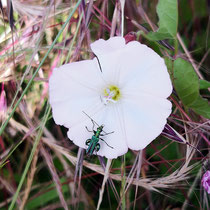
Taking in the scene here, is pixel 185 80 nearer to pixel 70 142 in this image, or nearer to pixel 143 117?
pixel 143 117

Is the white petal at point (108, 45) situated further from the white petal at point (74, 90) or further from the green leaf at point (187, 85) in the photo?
the green leaf at point (187, 85)

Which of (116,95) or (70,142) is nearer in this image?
(116,95)

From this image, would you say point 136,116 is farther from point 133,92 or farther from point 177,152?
point 177,152

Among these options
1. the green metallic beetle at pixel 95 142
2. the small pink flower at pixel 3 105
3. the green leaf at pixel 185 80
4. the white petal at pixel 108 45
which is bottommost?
the small pink flower at pixel 3 105

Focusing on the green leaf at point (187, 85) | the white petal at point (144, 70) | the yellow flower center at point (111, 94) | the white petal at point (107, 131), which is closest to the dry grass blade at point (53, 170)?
the white petal at point (107, 131)

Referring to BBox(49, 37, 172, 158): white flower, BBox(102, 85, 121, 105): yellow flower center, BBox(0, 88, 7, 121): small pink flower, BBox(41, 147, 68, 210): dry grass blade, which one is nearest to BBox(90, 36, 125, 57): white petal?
BBox(49, 37, 172, 158): white flower

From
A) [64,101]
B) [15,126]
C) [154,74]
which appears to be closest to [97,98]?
[64,101]

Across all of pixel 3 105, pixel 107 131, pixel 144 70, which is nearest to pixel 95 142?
pixel 107 131
